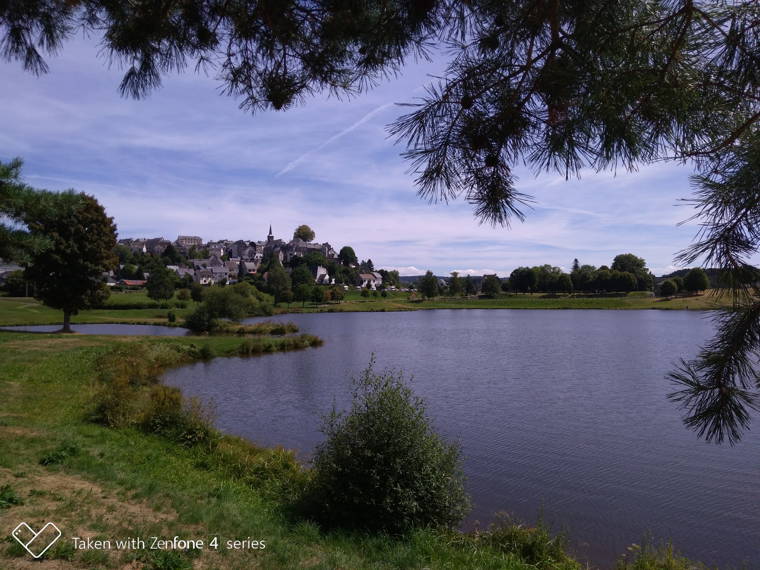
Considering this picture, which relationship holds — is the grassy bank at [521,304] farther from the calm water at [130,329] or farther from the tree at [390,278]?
the tree at [390,278]

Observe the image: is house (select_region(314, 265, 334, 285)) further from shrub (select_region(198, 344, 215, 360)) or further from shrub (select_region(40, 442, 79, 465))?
shrub (select_region(40, 442, 79, 465))

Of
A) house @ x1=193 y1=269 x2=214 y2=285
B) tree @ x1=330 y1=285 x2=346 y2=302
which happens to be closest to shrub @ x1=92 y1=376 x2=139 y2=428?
tree @ x1=330 y1=285 x2=346 y2=302

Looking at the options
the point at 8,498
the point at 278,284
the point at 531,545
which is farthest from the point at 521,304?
the point at 8,498

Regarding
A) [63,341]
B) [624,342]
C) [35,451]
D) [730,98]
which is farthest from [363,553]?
[624,342]

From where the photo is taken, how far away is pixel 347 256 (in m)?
178

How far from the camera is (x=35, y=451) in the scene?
8039 mm

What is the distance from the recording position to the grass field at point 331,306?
44.7 meters

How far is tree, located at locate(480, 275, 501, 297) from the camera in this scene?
118 metres

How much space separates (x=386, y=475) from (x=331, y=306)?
274 ft

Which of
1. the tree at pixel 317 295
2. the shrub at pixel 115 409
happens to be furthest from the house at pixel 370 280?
the shrub at pixel 115 409

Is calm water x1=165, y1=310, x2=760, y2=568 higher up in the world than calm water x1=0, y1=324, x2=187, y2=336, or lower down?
lower down

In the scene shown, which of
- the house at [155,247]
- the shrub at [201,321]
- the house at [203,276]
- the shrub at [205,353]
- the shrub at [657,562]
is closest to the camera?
the shrub at [657,562]

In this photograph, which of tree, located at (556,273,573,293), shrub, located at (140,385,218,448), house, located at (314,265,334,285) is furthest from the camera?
house, located at (314,265,334,285)

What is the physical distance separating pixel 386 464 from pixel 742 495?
8578 millimetres
